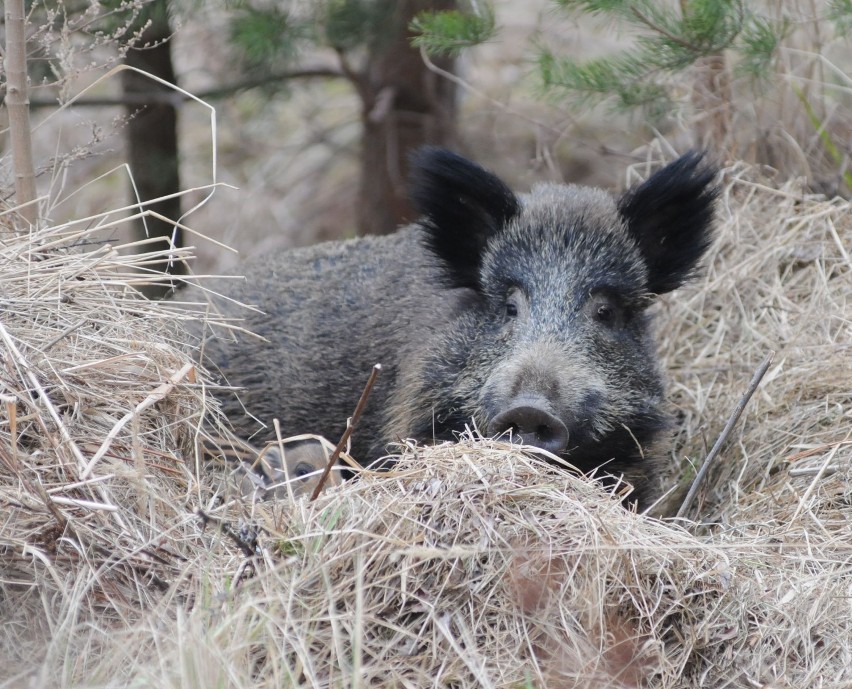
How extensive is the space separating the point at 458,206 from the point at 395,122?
3.01 m

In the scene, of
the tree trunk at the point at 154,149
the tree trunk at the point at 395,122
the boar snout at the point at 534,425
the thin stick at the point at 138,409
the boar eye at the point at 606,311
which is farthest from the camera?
the tree trunk at the point at 395,122

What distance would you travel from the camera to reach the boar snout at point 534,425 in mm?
3746

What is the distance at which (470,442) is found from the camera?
11.7 ft

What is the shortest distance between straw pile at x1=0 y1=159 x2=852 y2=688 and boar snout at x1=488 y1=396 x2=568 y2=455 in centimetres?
22

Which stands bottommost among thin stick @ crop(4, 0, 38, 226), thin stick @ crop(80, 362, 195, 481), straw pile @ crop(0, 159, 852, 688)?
straw pile @ crop(0, 159, 852, 688)

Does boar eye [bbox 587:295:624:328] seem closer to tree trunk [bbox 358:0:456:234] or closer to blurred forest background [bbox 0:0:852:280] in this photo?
blurred forest background [bbox 0:0:852:280]

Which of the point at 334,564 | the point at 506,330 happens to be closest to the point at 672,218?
the point at 506,330

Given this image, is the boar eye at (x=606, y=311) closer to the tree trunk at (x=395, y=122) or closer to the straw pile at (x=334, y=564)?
the straw pile at (x=334, y=564)

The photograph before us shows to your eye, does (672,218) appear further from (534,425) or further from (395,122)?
(395,122)

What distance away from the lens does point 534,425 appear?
376cm

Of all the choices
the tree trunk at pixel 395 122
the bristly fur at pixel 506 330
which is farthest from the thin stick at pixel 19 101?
the tree trunk at pixel 395 122

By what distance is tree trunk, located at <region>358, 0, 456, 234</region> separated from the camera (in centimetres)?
738

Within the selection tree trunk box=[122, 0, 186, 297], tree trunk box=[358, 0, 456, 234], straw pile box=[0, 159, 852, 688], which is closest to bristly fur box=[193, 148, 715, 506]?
straw pile box=[0, 159, 852, 688]

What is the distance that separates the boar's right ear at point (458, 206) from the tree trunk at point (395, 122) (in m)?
2.56
